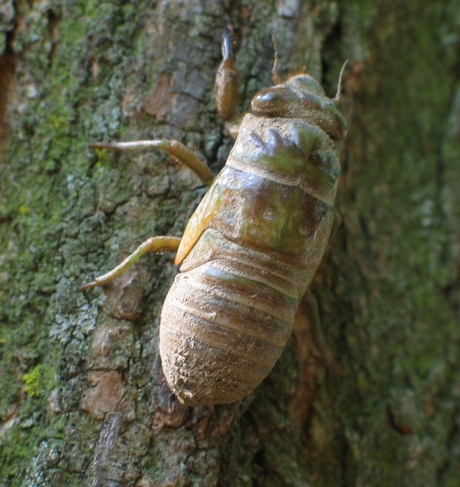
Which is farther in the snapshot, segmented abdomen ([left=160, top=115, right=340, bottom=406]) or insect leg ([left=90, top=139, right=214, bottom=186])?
insect leg ([left=90, top=139, right=214, bottom=186])

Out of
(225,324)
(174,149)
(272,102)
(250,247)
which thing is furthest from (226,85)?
(225,324)

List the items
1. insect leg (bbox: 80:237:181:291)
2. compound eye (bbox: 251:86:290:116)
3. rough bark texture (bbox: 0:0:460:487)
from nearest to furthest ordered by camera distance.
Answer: rough bark texture (bbox: 0:0:460:487) → insect leg (bbox: 80:237:181:291) → compound eye (bbox: 251:86:290:116)

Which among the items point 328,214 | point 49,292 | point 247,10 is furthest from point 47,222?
point 247,10

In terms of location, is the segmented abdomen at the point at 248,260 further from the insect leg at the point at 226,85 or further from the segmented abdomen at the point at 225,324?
the insect leg at the point at 226,85

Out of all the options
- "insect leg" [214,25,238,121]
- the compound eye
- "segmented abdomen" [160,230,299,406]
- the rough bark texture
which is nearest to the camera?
"segmented abdomen" [160,230,299,406]

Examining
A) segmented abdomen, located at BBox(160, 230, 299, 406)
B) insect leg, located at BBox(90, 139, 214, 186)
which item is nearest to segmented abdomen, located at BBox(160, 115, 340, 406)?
segmented abdomen, located at BBox(160, 230, 299, 406)

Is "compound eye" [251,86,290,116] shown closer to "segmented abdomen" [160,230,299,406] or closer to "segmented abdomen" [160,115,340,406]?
"segmented abdomen" [160,115,340,406]
